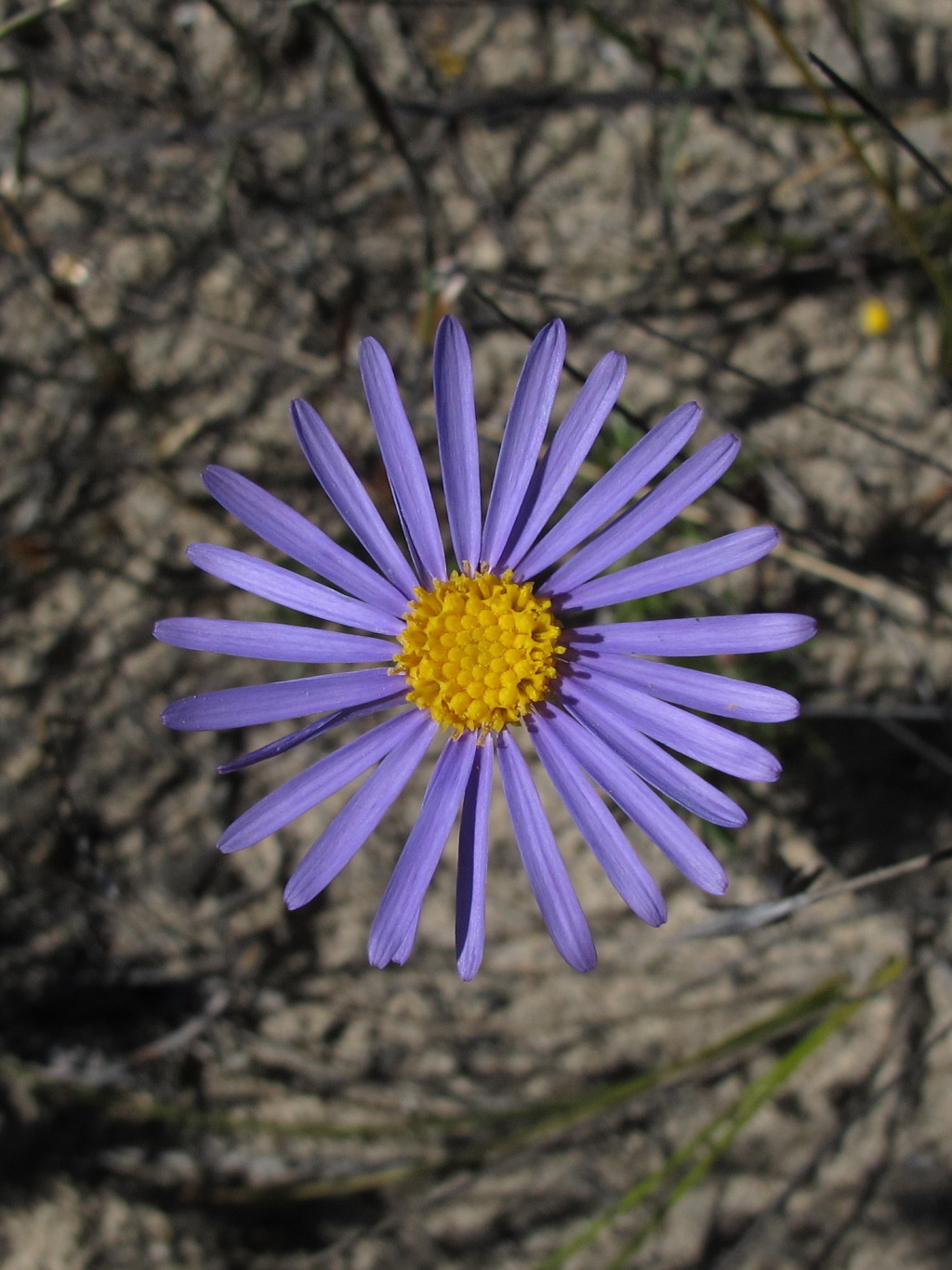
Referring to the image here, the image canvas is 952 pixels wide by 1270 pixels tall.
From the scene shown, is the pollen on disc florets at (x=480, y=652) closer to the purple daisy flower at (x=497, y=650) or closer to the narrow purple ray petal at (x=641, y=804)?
the purple daisy flower at (x=497, y=650)

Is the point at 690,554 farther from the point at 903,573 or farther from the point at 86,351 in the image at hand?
the point at 86,351

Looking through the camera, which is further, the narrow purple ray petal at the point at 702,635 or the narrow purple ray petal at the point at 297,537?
the narrow purple ray petal at the point at 297,537

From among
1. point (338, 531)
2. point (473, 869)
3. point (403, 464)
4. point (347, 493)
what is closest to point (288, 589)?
point (347, 493)

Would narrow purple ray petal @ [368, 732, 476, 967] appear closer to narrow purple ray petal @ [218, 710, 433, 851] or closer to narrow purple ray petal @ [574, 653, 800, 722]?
narrow purple ray petal @ [218, 710, 433, 851]

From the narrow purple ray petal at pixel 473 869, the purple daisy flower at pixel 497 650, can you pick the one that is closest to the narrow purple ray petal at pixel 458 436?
the purple daisy flower at pixel 497 650

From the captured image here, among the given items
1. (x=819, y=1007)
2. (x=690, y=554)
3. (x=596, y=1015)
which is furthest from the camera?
(x=596, y=1015)

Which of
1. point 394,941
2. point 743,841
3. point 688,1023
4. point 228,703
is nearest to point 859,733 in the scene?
point 743,841

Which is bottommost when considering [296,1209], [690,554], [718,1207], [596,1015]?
[718,1207]
